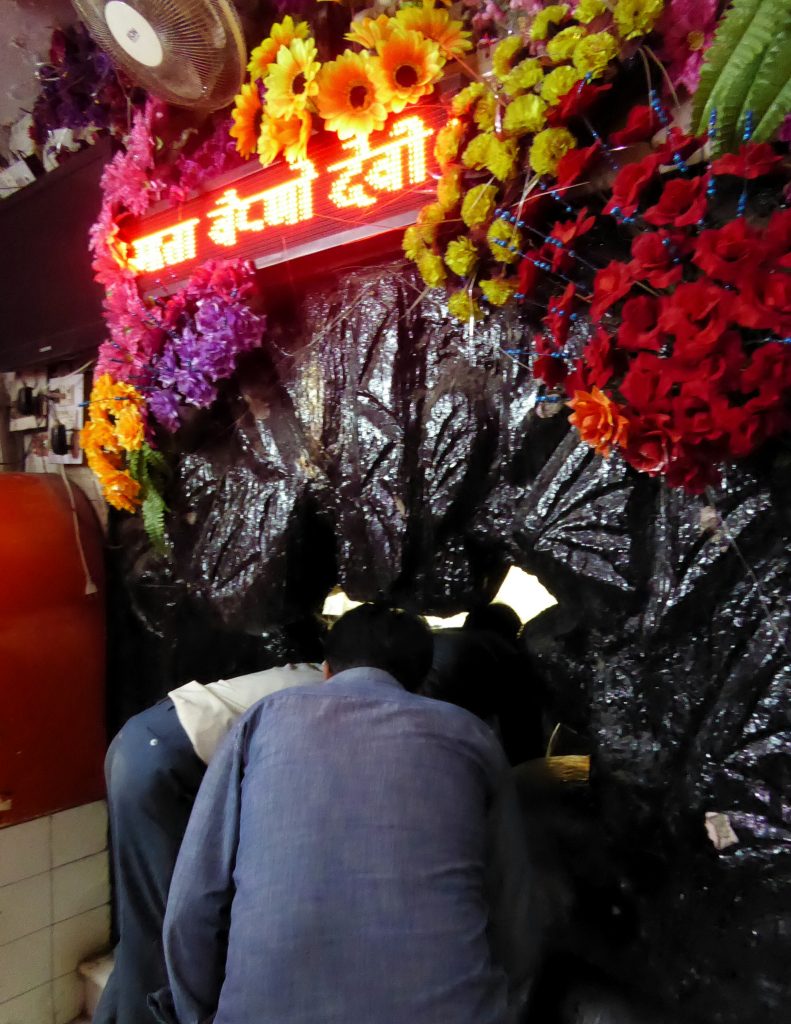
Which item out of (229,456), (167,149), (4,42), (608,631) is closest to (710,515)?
(608,631)

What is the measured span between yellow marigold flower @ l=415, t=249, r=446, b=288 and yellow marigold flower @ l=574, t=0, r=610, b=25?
21.0 inches

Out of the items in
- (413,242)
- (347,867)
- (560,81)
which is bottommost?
(347,867)

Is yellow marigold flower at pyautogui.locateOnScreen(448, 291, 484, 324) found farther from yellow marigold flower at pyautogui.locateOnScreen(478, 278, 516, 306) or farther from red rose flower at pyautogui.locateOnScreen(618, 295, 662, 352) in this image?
red rose flower at pyautogui.locateOnScreen(618, 295, 662, 352)

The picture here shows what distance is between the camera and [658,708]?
61.1 inches

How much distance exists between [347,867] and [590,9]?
169 cm

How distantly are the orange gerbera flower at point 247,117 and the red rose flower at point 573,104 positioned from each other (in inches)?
38.8

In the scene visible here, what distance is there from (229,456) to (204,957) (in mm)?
1465

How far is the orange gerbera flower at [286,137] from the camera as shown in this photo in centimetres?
182

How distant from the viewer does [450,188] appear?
1.54m

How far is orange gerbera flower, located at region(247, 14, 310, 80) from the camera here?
184 cm

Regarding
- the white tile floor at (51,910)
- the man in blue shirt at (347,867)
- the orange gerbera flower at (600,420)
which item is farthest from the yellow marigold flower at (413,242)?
the white tile floor at (51,910)

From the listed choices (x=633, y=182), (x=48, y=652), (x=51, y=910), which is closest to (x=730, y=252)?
(x=633, y=182)

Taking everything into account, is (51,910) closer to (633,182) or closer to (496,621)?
(496,621)

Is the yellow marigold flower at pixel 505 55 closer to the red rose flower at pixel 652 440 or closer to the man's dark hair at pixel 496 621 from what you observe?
the red rose flower at pixel 652 440
